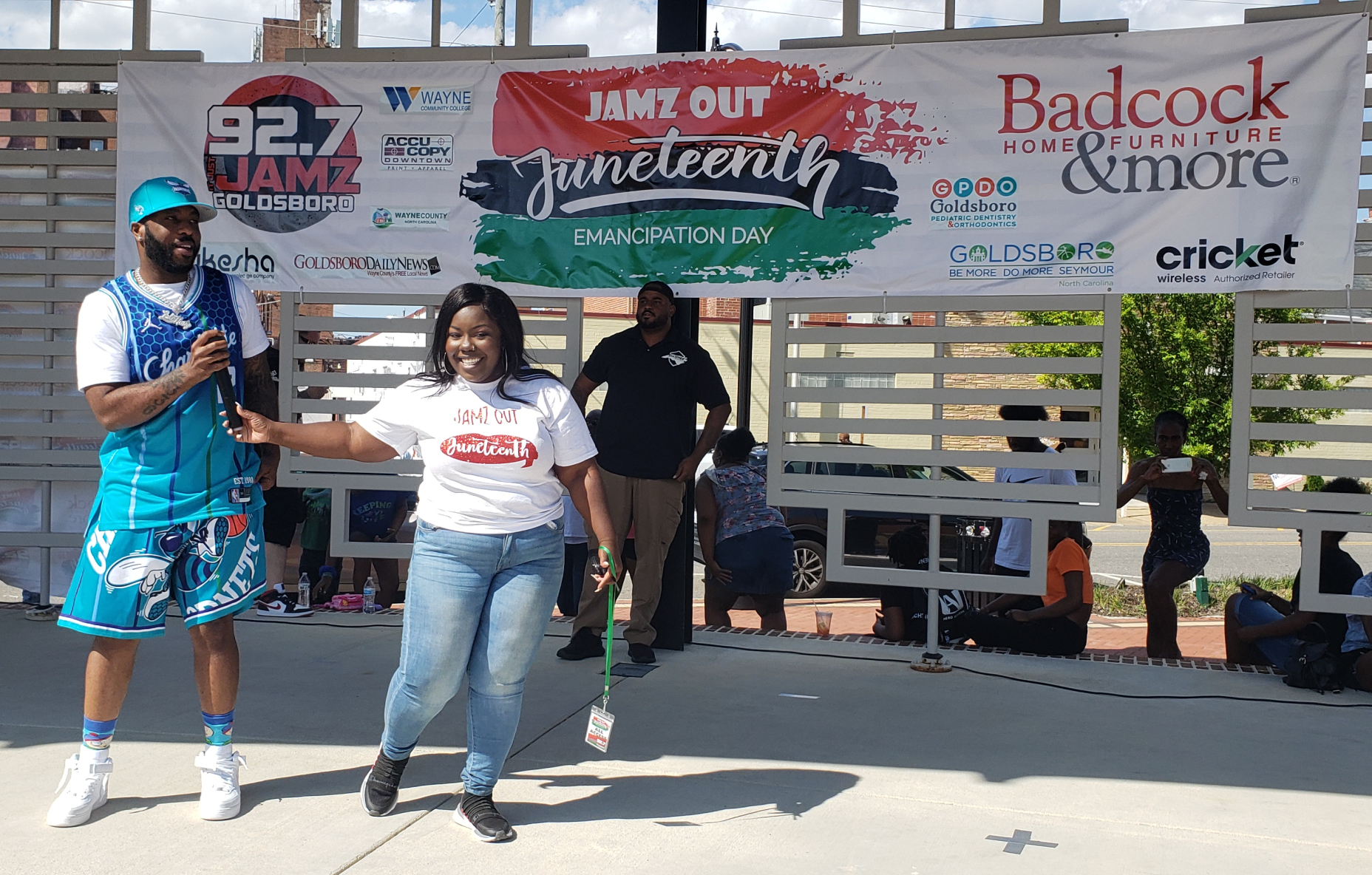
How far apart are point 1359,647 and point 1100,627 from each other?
14.4 feet

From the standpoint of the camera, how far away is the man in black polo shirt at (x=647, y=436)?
6.23 meters

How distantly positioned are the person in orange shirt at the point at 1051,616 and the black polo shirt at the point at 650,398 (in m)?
2.07

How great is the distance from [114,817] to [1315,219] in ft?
18.2

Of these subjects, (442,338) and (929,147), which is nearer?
(442,338)

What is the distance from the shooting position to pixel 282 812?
395cm

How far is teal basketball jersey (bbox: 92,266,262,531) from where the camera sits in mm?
3783

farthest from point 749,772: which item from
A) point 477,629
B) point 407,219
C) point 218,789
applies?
point 407,219

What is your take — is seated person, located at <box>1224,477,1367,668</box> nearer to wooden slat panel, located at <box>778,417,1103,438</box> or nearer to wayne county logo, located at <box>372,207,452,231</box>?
wooden slat panel, located at <box>778,417,1103,438</box>

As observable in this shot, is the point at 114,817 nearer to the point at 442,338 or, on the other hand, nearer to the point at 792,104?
the point at 442,338

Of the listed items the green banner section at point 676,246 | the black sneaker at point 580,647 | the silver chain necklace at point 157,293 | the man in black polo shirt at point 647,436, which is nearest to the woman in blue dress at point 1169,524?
the green banner section at point 676,246

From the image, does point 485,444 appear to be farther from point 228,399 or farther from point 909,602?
point 909,602

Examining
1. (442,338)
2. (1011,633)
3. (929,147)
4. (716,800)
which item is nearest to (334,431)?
(442,338)

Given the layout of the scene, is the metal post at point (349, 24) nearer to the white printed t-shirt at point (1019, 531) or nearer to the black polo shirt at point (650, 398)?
the black polo shirt at point (650, 398)

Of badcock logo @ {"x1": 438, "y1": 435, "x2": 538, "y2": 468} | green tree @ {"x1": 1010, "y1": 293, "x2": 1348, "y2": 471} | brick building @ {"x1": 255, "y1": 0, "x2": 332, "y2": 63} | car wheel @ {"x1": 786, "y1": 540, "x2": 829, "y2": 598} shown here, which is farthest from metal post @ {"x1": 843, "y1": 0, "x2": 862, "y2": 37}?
brick building @ {"x1": 255, "y1": 0, "x2": 332, "y2": 63}
